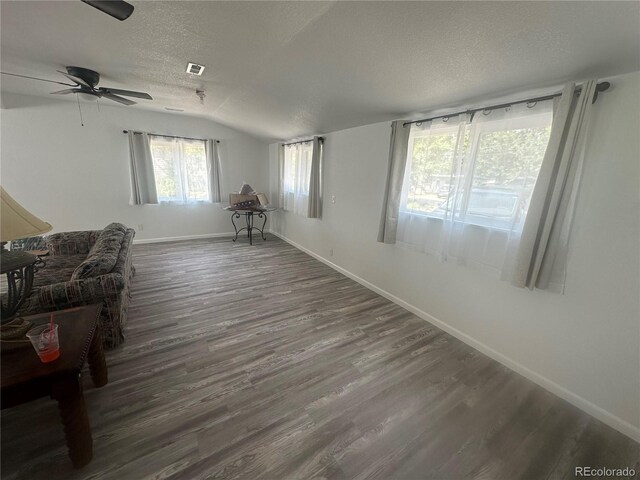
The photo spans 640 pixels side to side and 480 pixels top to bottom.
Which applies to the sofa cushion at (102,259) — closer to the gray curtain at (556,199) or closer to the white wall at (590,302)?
the white wall at (590,302)

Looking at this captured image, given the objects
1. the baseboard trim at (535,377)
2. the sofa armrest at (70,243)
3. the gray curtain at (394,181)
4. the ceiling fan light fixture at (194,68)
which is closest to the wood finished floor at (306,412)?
the baseboard trim at (535,377)

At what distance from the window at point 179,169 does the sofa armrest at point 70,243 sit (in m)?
2.05

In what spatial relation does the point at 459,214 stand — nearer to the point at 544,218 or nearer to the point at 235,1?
the point at 544,218

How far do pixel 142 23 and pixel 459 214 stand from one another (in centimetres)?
286

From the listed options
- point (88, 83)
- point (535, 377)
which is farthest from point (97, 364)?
point (535, 377)

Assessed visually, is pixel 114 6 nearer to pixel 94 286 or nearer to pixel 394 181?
pixel 94 286

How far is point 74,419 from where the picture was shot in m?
1.19

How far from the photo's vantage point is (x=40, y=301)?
173 cm

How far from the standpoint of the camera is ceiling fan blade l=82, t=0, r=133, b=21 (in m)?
1.21

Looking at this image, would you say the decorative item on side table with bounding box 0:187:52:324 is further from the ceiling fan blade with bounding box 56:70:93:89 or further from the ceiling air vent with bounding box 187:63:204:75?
the ceiling fan blade with bounding box 56:70:93:89

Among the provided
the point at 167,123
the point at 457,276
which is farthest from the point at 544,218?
the point at 167,123

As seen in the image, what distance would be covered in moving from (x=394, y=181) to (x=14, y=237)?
279 cm

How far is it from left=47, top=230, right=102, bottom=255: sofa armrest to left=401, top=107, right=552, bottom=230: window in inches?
159

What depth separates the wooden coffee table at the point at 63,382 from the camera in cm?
106
